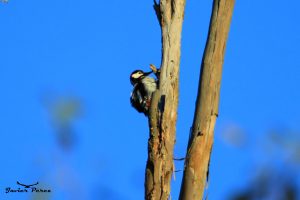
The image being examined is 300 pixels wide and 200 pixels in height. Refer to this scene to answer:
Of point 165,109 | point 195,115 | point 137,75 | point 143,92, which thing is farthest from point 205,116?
point 137,75

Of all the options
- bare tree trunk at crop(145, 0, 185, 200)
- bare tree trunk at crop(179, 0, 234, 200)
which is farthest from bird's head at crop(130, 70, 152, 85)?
bare tree trunk at crop(179, 0, 234, 200)

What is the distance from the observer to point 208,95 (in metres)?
5.84

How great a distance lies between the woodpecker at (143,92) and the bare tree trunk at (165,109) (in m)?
1.88

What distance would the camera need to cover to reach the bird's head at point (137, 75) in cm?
925

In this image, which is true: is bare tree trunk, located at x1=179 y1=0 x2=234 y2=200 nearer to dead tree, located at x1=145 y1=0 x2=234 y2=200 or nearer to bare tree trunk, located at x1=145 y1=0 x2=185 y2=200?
dead tree, located at x1=145 y1=0 x2=234 y2=200

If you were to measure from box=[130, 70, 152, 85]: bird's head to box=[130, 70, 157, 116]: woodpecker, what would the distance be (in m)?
0.03

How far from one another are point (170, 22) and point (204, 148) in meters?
1.44

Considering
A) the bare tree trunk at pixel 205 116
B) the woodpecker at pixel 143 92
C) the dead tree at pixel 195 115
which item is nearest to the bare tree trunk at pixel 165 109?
the dead tree at pixel 195 115

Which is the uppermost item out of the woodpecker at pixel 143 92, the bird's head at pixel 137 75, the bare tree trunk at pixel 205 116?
the bird's head at pixel 137 75

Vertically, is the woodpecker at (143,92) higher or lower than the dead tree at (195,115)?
higher

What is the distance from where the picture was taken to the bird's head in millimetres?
9250

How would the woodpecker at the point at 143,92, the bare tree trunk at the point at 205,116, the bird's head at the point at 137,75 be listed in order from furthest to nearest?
the bird's head at the point at 137,75
the woodpecker at the point at 143,92
the bare tree trunk at the point at 205,116

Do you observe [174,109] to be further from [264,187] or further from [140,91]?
[264,187]

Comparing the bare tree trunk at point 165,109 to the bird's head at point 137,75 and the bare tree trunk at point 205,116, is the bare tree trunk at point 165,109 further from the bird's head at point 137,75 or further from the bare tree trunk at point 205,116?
the bird's head at point 137,75
